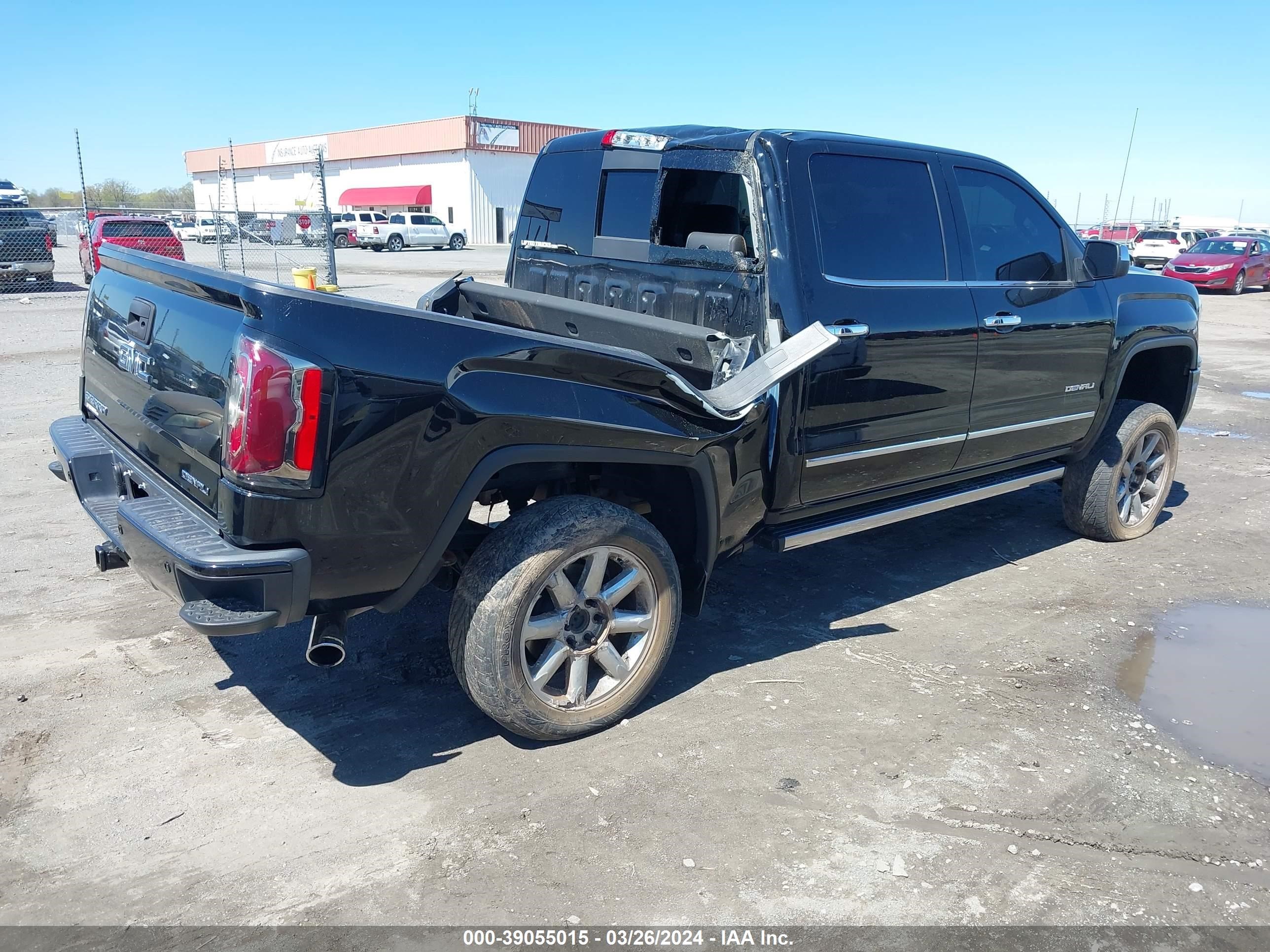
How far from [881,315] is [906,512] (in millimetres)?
949

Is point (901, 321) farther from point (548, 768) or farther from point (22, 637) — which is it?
point (22, 637)

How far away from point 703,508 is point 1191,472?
5.80m

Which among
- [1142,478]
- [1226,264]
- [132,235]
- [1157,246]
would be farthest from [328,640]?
[1157,246]

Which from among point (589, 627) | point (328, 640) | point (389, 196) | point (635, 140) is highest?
point (389, 196)

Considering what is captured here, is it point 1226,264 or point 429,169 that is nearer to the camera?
point 1226,264

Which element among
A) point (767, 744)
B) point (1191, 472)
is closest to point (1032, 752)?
point (767, 744)

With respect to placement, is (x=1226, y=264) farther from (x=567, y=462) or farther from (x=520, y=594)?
(x=520, y=594)

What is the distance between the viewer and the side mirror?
16.4 feet

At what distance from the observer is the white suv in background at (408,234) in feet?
142

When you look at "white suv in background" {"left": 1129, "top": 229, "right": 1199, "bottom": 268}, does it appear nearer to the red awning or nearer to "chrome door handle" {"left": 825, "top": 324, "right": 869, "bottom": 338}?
"chrome door handle" {"left": 825, "top": 324, "right": 869, "bottom": 338}

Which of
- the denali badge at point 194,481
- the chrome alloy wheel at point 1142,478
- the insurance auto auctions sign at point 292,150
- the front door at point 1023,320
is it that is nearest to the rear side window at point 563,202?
the front door at point 1023,320

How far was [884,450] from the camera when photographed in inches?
165

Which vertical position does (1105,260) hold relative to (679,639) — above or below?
above

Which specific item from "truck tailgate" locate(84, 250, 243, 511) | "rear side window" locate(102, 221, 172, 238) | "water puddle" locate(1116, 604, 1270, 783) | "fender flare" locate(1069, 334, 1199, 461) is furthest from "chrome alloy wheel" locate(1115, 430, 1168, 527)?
"rear side window" locate(102, 221, 172, 238)
